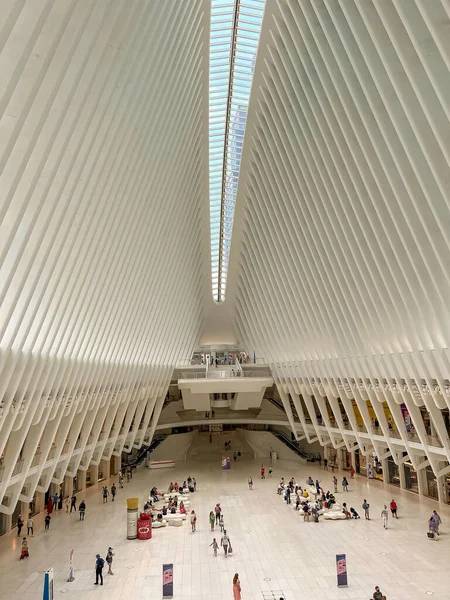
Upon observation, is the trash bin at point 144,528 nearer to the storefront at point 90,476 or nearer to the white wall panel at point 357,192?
the white wall panel at point 357,192

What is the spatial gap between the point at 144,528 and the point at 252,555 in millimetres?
4989

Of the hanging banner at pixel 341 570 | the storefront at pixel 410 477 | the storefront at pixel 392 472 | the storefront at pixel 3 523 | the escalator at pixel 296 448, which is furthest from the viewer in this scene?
the escalator at pixel 296 448

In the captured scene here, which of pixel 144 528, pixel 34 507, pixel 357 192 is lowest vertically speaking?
pixel 144 528

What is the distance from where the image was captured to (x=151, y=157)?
58.9 feet

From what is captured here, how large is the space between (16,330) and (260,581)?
10712 millimetres

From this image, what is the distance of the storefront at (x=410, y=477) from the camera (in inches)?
1042

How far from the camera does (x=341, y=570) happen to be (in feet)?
46.1

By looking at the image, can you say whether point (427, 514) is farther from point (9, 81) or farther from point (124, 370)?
point (9, 81)

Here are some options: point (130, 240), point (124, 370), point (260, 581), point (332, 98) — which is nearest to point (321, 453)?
point (124, 370)

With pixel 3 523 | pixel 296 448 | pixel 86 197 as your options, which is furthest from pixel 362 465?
pixel 86 197

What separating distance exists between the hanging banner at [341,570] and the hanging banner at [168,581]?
194 inches

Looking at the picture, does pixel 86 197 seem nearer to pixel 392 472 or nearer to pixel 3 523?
pixel 3 523

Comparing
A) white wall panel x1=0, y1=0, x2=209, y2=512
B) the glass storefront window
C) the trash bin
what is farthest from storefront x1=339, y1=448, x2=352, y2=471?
the trash bin

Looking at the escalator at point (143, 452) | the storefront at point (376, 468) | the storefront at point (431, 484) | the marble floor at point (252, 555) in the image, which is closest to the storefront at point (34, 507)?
the marble floor at point (252, 555)
